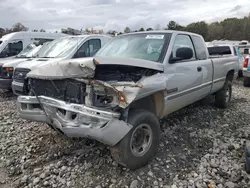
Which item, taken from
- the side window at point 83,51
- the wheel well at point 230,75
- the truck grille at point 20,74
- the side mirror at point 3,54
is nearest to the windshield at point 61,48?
the side window at point 83,51

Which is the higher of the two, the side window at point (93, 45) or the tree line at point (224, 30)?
the tree line at point (224, 30)

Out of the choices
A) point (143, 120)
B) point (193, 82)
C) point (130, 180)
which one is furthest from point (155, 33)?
point (130, 180)

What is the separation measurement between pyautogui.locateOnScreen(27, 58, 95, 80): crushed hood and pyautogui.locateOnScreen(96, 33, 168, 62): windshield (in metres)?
1.30

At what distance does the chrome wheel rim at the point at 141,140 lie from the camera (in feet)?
10.8

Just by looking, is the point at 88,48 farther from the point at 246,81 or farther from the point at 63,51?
the point at 246,81

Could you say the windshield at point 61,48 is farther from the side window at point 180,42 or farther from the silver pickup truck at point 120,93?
the side window at point 180,42

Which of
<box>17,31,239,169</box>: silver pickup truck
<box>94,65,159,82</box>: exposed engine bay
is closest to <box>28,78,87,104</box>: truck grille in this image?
<box>17,31,239,169</box>: silver pickup truck

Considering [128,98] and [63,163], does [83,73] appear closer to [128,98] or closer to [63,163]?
[128,98]

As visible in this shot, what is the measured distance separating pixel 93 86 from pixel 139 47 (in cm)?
159

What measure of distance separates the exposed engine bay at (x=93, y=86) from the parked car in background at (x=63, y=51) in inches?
136

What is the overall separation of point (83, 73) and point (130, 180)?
1480mm

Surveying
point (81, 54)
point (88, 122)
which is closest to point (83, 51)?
point (81, 54)

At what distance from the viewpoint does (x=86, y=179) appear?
10.4ft

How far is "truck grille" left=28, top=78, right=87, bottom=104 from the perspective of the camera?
3072 mm
